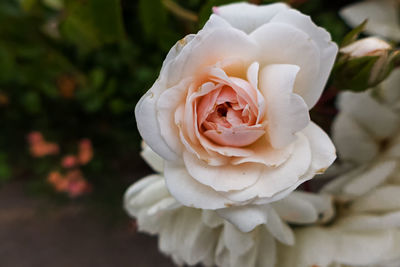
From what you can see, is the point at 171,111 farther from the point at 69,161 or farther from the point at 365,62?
the point at 69,161

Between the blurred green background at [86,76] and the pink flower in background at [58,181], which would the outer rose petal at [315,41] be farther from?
the pink flower in background at [58,181]

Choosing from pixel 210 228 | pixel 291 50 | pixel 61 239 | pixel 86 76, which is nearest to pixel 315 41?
pixel 291 50

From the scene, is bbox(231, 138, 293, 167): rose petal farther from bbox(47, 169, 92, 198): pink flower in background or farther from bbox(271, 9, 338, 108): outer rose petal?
bbox(47, 169, 92, 198): pink flower in background

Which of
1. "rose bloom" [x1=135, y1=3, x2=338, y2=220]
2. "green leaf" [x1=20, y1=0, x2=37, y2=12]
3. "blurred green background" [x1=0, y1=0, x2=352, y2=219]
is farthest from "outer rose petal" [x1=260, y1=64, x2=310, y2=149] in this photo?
"green leaf" [x1=20, y1=0, x2=37, y2=12]

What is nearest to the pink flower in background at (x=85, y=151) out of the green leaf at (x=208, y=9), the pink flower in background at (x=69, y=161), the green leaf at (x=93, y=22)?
the pink flower in background at (x=69, y=161)

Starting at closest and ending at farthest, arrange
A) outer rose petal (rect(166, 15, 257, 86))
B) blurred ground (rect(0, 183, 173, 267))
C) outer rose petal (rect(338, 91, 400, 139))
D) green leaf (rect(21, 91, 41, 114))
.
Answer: outer rose petal (rect(166, 15, 257, 86))
outer rose petal (rect(338, 91, 400, 139))
green leaf (rect(21, 91, 41, 114))
blurred ground (rect(0, 183, 173, 267))

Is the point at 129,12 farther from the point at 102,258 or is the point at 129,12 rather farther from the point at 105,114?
the point at 102,258

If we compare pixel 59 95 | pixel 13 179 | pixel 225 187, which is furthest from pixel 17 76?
pixel 225 187
